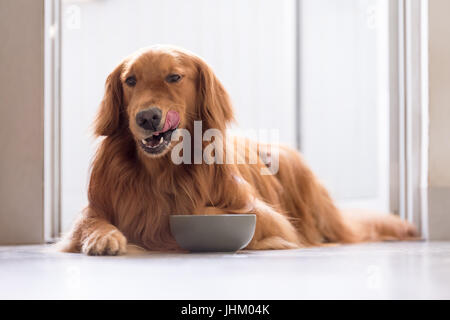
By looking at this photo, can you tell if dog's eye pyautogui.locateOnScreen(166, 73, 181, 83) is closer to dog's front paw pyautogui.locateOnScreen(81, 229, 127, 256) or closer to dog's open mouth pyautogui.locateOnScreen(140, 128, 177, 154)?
dog's open mouth pyautogui.locateOnScreen(140, 128, 177, 154)

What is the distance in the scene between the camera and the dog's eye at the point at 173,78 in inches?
73.8

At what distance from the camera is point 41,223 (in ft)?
7.57

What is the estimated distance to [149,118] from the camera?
5.92 feet

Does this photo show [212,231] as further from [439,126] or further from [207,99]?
[439,126]

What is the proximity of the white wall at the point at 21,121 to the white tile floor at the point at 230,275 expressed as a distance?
1.30ft

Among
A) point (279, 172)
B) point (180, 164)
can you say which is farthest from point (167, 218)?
point (279, 172)

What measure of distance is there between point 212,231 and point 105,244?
0.95ft

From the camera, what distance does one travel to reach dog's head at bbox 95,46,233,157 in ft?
6.01

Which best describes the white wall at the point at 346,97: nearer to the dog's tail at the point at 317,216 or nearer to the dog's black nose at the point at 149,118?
the dog's tail at the point at 317,216

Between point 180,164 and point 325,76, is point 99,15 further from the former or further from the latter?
point 325,76

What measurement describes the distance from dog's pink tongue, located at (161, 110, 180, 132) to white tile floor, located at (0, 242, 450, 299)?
1.18ft

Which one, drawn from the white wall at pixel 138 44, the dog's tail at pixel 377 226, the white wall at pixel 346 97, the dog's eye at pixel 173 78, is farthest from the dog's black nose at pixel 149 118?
the white wall at pixel 346 97

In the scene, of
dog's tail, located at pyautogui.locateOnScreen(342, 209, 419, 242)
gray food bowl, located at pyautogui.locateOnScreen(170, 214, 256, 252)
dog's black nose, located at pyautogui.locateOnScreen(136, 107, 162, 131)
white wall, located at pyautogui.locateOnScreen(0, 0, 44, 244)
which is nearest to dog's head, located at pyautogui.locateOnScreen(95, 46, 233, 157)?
dog's black nose, located at pyautogui.locateOnScreen(136, 107, 162, 131)
